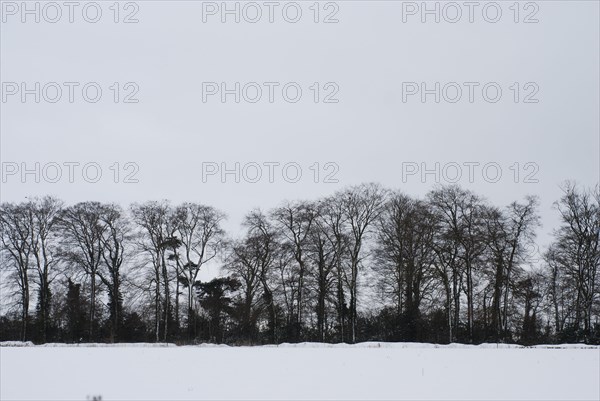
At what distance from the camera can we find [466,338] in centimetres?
4759

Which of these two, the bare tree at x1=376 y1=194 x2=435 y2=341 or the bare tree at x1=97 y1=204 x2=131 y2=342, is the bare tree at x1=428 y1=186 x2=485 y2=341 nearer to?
the bare tree at x1=376 y1=194 x2=435 y2=341

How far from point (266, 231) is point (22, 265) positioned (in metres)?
20.7

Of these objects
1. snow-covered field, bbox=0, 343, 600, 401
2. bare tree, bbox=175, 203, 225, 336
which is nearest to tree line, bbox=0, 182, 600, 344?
bare tree, bbox=175, 203, 225, 336

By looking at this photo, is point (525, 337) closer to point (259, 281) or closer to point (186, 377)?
point (259, 281)

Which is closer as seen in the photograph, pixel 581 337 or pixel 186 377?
pixel 186 377

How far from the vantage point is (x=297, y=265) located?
54.5 meters

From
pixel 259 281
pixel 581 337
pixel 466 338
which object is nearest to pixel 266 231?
pixel 259 281

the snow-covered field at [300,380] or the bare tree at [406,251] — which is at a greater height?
the bare tree at [406,251]

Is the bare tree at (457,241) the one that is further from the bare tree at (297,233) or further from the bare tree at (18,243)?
the bare tree at (18,243)

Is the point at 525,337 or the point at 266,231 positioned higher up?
the point at 266,231

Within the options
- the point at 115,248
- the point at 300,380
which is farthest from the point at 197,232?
the point at 300,380

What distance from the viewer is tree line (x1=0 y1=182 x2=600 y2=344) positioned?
5025 centimetres

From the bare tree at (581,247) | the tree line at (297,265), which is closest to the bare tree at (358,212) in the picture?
the tree line at (297,265)

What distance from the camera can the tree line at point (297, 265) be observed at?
50250mm
